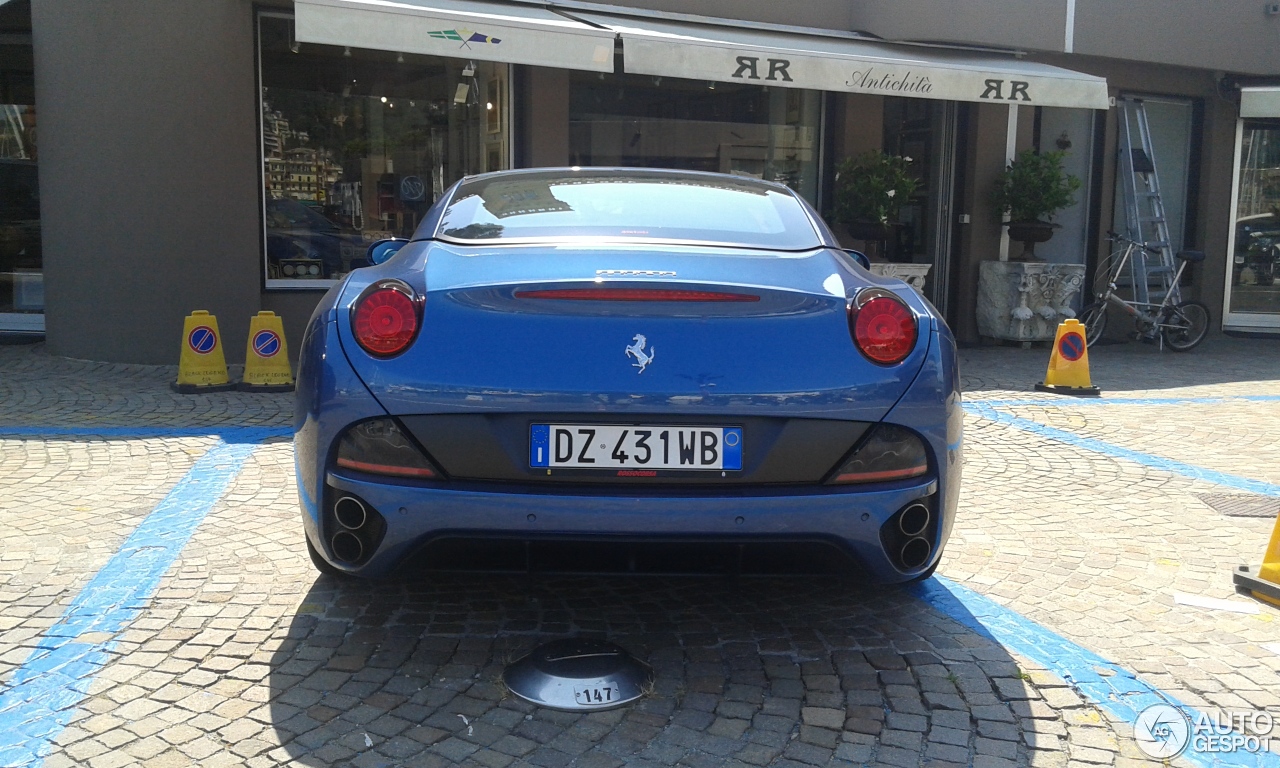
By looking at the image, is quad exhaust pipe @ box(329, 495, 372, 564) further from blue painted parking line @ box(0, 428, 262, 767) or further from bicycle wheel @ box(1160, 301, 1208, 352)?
bicycle wheel @ box(1160, 301, 1208, 352)

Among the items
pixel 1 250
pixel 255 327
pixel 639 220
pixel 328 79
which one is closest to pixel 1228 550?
pixel 639 220

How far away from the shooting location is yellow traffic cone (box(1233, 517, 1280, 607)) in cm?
386

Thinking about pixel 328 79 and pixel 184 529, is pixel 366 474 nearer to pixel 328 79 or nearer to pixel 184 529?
pixel 184 529

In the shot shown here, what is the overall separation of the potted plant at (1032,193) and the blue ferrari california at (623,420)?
32.0 ft

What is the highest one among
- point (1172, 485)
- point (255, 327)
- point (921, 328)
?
point (921, 328)

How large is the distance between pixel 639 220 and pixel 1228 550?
2800 millimetres

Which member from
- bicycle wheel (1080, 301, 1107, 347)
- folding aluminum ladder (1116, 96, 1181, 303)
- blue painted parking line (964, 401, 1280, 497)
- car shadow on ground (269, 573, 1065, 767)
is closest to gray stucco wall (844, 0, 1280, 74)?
folding aluminum ladder (1116, 96, 1181, 303)

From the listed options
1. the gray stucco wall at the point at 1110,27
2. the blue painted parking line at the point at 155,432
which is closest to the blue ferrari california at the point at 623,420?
the blue painted parking line at the point at 155,432

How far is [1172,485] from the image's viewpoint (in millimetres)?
5695

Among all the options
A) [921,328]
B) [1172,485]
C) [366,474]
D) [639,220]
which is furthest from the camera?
[1172,485]

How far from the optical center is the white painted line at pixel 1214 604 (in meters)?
3.78

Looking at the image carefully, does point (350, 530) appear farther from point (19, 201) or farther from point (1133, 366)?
point (19, 201)

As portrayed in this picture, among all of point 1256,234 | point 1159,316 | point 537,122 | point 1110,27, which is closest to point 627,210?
point 537,122

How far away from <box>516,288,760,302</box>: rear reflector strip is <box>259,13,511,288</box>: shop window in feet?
24.0
